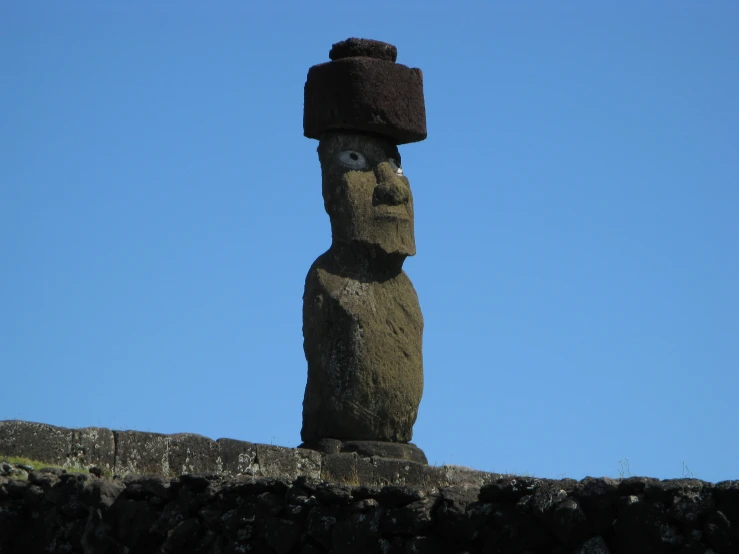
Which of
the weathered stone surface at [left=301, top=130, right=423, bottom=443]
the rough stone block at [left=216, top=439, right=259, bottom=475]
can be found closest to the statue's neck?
the weathered stone surface at [left=301, top=130, right=423, bottom=443]

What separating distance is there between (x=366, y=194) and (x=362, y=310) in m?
1.36

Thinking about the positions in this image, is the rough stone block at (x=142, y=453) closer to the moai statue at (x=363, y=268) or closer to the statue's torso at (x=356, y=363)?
the moai statue at (x=363, y=268)

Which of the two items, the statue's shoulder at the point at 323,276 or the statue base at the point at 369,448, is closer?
the statue base at the point at 369,448

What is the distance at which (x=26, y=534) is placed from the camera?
12008 mm

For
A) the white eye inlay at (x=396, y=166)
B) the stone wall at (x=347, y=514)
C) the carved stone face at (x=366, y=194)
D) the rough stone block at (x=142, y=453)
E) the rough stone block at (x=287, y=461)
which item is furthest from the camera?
Result: the white eye inlay at (x=396, y=166)

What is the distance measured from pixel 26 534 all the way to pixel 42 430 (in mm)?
1529

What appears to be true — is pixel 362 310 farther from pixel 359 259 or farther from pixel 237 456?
pixel 237 456

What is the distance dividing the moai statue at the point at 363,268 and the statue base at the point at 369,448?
15mm

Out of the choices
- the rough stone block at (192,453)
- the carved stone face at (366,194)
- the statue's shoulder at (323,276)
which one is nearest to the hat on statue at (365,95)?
the carved stone face at (366,194)

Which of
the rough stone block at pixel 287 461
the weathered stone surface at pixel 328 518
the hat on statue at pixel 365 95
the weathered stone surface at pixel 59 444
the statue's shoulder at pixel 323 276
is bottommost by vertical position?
the weathered stone surface at pixel 328 518

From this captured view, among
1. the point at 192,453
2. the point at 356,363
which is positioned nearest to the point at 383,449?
the point at 356,363

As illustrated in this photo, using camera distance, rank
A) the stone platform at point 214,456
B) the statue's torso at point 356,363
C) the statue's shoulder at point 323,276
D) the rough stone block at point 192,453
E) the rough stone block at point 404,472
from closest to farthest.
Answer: the stone platform at point 214,456, the rough stone block at point 192,453, the rough stone block at point 404,472, the statue's torso at point 356,363, the statue's shoulder at point 323,276

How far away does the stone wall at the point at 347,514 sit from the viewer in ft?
27.3

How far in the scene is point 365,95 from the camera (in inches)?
664
